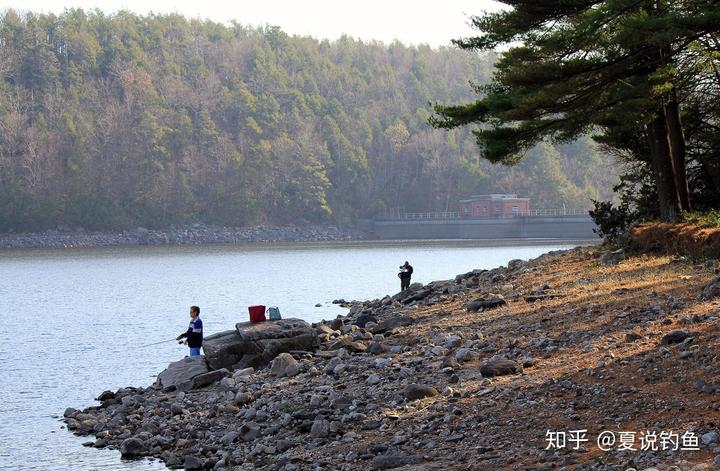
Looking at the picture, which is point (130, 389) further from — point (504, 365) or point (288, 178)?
point (288, 178)

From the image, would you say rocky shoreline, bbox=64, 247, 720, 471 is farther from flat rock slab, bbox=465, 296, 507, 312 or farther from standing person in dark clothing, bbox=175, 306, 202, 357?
standing person in dark clothing, bbox=175, 306, 202, 357

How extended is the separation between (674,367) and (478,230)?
14361 cm

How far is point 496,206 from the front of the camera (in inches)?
6363

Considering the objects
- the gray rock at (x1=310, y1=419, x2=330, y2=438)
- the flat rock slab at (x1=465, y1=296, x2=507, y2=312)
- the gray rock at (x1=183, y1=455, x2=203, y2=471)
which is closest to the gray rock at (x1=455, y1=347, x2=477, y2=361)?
the gray rock at (x1=310, y1=419, x2=330, y2=438)

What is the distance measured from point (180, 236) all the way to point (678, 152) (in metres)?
139

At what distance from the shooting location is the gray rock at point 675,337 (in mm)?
14359

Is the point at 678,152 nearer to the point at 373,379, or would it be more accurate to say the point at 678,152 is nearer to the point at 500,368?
the point at 373,379

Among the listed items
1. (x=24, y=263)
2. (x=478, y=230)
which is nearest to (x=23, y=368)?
(x=24, y=263)

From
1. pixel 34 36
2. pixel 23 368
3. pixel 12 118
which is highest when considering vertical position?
pixel 34 36

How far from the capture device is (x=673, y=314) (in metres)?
16.4

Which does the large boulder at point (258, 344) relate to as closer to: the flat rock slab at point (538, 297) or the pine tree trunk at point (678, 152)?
the flat rock slab at point (538, 297)

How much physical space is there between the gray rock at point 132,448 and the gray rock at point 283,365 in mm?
3737

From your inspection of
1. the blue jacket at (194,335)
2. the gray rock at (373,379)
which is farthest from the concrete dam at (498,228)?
the gray rock at (373,379)

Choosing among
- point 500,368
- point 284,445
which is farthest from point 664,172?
point 284,445
